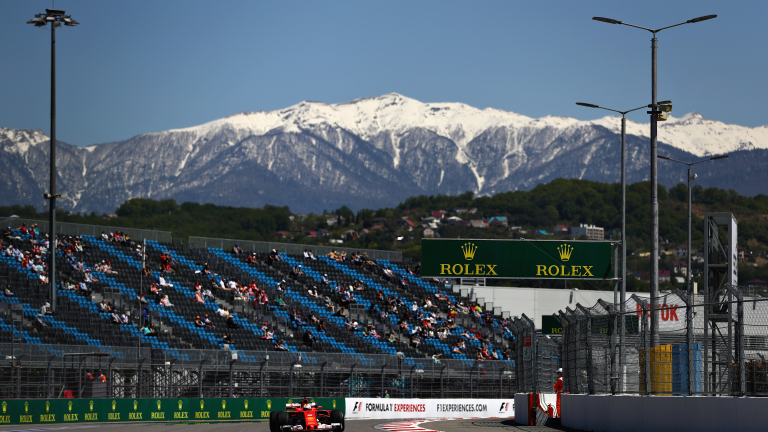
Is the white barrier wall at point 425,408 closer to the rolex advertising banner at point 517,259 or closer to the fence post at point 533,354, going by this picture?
the fence post at point 533,354

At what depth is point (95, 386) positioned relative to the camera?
27.0m

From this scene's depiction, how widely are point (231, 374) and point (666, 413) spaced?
53.7 ft

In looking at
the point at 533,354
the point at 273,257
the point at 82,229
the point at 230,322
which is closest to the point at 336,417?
the point at 533,354

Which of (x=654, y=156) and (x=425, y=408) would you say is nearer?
(x=654, y=156)

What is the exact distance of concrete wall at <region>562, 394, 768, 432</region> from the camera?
14250 millimetres

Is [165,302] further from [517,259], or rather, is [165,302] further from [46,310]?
[517,259]

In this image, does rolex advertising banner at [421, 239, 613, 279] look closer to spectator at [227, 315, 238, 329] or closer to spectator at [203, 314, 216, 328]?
spectator at [227, 315, 238, 329]

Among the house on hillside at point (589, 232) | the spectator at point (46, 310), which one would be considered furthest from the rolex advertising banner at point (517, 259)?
the house on hillside at point (589, 232)

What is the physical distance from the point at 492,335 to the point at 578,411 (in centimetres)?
2708

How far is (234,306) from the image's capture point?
40906 mm

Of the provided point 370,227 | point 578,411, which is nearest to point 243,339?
point 578,411

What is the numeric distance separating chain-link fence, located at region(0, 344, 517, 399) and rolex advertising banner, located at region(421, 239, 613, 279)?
631 inches

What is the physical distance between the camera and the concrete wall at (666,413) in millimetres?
14250

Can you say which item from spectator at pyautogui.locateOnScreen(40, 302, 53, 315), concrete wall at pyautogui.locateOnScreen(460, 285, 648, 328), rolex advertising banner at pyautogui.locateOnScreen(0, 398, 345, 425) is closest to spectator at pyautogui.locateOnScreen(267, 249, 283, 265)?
concrete wall at pyautogui.locateOnScreen(460, 285, 648, 328)
